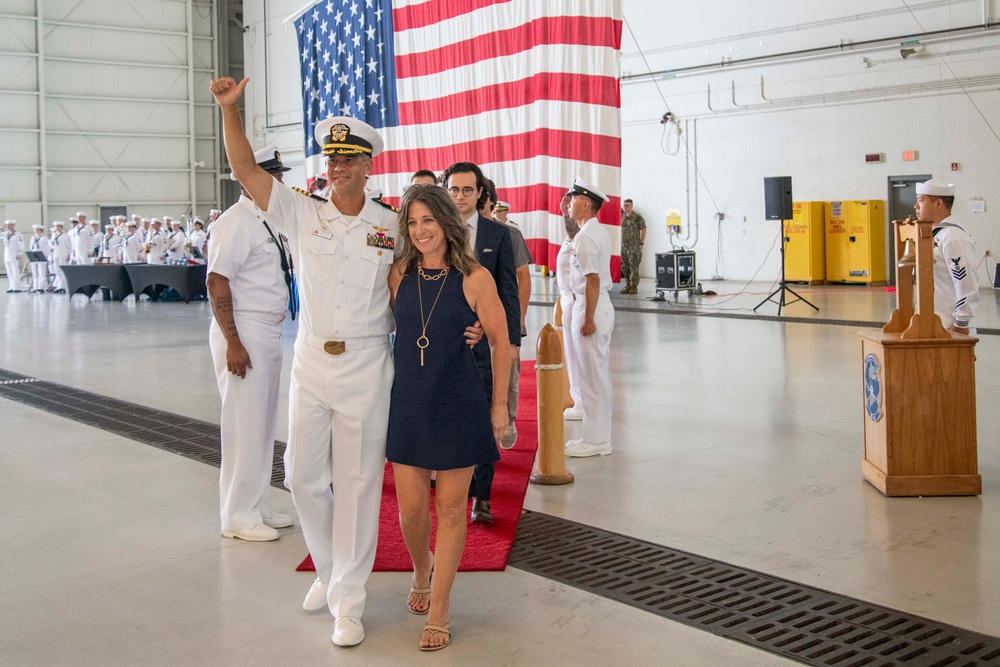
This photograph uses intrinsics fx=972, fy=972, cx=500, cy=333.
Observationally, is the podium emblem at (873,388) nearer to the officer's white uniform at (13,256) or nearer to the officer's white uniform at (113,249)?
the officer's white uniform at (113,249)

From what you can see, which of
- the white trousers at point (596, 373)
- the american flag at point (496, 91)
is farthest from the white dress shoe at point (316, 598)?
the american flag at point (496, 91)

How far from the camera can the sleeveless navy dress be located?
3.27 meters

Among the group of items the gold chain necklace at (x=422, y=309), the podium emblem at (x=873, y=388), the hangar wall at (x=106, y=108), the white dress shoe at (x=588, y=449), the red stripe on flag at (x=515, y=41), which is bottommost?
the white dress shoe at (x=588, y=449)

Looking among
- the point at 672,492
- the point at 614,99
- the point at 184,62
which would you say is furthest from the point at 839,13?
the point at 184,62

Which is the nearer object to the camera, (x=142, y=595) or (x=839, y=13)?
(x=142, y=595)

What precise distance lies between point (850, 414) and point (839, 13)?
46.5 ft

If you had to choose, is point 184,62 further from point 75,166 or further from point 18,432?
point 18,432

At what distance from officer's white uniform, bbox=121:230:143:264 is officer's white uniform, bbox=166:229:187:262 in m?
0.89

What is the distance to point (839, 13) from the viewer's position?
18906mm

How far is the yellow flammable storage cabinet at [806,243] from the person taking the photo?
19.9 m

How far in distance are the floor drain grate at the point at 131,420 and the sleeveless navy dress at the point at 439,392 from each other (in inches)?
97.6

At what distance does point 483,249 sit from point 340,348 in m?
1.50

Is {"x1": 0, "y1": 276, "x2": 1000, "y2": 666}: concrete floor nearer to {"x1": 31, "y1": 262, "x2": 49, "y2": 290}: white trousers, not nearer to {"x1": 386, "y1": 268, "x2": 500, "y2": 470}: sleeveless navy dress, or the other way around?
{"x1": 386, "y1": 268, "x2": 500, "y2": 470}: sleeveless navy dress

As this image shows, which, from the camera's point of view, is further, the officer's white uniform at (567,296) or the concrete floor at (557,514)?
the officer's white uniform at (567,296)
